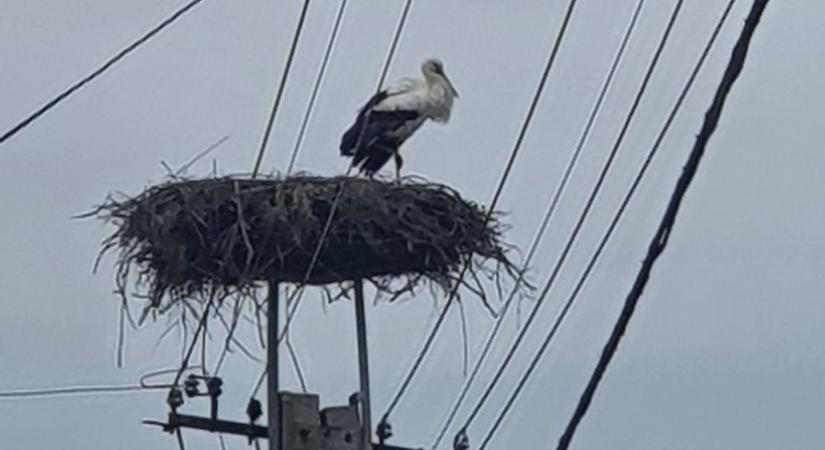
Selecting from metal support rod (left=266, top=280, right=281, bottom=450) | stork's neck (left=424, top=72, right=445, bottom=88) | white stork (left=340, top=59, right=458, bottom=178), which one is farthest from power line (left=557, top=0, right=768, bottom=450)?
stork's neck (left=424, top=72, right=445, bottom=88)

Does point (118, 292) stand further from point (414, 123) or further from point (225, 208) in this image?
point (414, 123)

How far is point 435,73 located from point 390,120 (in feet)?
2.88

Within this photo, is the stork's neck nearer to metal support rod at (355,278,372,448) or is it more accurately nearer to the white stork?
the white stork

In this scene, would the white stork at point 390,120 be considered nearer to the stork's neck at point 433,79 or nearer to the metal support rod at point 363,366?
the stork's neck at point 433,79

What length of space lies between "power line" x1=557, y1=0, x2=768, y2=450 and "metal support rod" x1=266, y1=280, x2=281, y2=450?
1.84 m

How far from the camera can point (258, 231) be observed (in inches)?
308

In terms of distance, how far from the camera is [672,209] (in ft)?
15.0

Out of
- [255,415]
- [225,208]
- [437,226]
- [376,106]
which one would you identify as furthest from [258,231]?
[376,106]

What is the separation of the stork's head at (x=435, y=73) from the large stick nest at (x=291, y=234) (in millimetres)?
2652

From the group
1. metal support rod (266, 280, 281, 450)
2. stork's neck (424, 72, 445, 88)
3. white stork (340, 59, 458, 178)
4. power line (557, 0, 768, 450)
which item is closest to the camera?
power line (557, 0, 768, 450)

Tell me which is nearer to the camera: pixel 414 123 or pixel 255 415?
pixel 255 415

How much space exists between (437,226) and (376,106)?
228 centimetres

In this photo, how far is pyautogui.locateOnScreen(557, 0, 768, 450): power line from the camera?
4.48 m

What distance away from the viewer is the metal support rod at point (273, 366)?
6.45 metres
